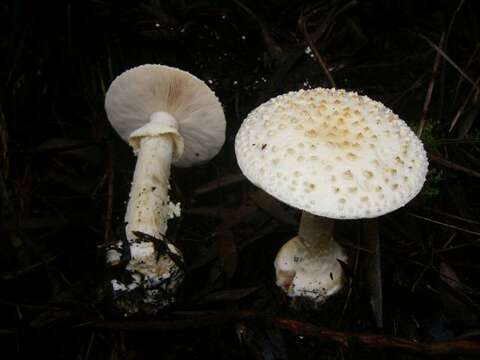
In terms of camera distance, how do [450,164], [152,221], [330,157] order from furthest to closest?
[450,164], [152,221], [330,157]

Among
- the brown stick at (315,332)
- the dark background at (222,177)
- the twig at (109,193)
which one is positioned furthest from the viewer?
the twig at (109,193)

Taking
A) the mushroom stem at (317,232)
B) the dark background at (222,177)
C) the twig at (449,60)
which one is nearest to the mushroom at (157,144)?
the dark background at (222,177)

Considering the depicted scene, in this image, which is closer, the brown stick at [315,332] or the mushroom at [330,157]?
the mushroom at [330,157]

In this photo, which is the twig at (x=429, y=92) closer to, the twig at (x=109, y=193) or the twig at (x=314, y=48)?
the twig at (x=314, y=48)

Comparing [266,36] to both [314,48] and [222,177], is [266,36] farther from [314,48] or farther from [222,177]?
[222,177]

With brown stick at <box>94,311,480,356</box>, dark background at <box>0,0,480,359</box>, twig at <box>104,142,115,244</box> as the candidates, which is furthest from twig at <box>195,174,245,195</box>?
brown stick at <box>94,311,480,356</box>

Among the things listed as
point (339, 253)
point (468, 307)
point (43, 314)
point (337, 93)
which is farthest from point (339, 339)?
point (43, 314)

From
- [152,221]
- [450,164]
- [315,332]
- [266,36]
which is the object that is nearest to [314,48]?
[266,36]
